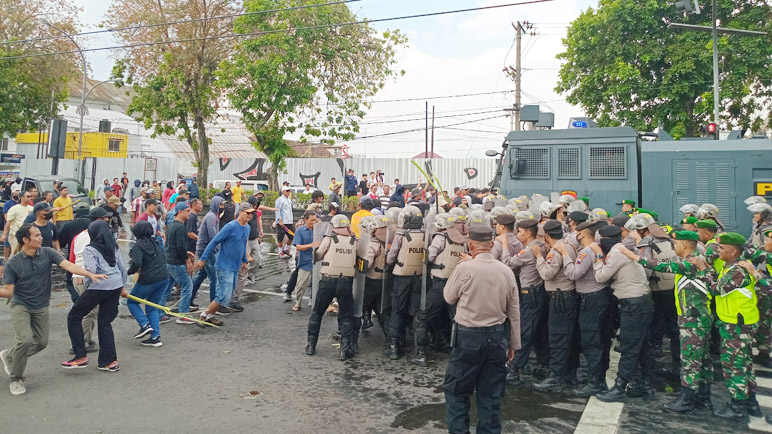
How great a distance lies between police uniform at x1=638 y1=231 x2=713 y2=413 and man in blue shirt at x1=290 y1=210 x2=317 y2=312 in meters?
5.41

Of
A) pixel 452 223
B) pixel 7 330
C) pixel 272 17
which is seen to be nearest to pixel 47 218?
pixel 7 330

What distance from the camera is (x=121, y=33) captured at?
912 inches

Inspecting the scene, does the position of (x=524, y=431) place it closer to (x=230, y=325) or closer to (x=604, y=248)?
(x=604, y=248)

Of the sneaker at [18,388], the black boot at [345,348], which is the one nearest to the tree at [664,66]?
the black boot at [345,348]

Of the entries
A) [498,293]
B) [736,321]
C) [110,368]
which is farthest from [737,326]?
[110,368]

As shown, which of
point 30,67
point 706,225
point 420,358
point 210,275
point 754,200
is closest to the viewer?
point 706,225

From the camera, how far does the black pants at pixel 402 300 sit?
716 cm

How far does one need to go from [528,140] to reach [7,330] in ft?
32.1

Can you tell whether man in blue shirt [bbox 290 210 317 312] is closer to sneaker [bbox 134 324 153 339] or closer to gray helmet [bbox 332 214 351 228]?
gray helmet [bbox 332 214 351 228]

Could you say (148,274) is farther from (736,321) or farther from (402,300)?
(736,321)

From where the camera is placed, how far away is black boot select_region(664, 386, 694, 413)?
5.46 metres

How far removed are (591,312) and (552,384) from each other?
2.99 feet

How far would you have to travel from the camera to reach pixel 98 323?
253 inches

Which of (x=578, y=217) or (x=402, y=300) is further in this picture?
(x=402, y=300)
